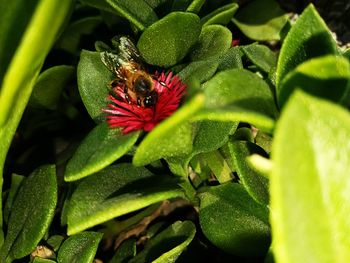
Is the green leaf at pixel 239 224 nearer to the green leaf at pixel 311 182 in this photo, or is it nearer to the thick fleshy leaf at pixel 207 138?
→ the thick fleshy leaf at pixel 207 138

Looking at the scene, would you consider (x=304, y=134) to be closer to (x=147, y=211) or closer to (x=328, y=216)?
(x=328, y=216)

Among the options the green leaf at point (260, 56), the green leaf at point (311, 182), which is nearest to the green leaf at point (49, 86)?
the green leaf at point (260, 56)

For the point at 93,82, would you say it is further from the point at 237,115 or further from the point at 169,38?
the point at 237,115

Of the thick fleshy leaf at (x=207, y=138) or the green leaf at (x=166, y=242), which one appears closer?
the thick fleshy leaf at (x=207, y=138)

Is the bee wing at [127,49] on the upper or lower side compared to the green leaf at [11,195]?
upper

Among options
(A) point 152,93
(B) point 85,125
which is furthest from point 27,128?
(A) point 152,93

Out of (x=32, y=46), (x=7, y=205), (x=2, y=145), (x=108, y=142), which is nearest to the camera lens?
(x=32, y=46)

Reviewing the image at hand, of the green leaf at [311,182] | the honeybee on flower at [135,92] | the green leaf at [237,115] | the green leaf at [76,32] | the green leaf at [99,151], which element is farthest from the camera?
the green leaf at [76,32]
